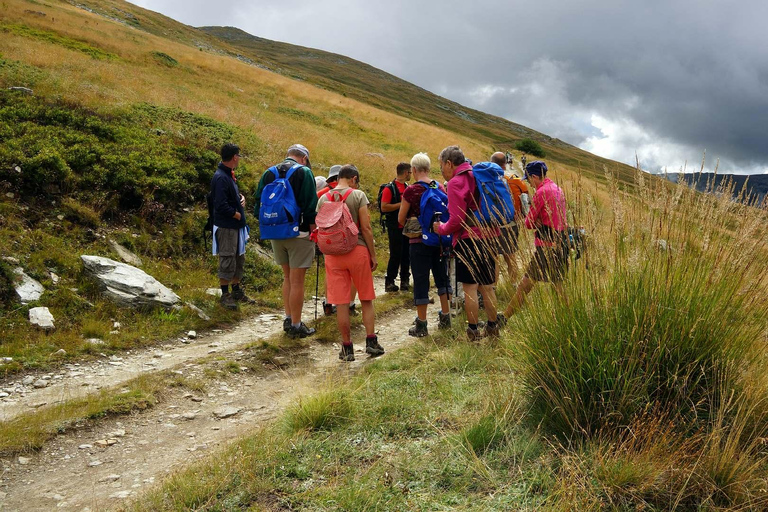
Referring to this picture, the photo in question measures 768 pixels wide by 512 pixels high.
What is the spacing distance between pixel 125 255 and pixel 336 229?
17.1 feet

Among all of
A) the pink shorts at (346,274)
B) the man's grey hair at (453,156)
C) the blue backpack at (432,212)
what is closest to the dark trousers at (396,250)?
the blue backpack at (432,212)

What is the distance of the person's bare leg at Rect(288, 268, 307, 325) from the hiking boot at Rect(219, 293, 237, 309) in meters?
1.82

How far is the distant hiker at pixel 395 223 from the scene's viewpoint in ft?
30.0

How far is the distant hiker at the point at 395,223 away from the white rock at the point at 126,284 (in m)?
4.11

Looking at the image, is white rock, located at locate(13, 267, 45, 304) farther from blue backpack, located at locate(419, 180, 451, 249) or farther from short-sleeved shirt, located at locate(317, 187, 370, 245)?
blue backpack, located at locate(419, 180, 451, 249)

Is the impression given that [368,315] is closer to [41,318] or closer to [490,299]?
[490,299]

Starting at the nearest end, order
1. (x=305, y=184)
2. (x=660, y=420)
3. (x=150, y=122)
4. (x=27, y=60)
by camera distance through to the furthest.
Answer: (x=660, y=420) → (x=305, y=184) → (x=150, y=122) → (x=27, y=60)

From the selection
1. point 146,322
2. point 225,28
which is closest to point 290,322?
point 146,322

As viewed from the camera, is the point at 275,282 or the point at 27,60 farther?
the point at 27,60

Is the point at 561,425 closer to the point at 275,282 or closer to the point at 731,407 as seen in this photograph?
the point at 731,407

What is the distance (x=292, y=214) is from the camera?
21.7 feet

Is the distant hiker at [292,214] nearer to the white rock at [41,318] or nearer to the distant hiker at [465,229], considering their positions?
the distant hiker at [465,229]

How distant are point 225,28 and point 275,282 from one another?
165916 millimetres

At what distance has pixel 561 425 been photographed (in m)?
3.23
